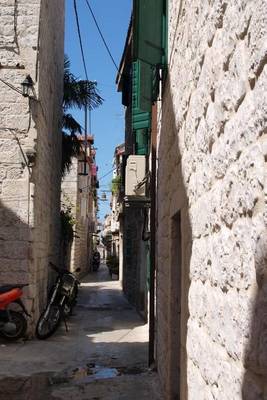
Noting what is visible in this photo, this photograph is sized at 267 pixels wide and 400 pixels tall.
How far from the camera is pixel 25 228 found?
8.28 m

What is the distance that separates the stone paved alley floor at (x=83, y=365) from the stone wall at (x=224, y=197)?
6.65 ft

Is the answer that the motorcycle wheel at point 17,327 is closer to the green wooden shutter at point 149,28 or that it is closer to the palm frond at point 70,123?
the green wooden shutter at point 149,28

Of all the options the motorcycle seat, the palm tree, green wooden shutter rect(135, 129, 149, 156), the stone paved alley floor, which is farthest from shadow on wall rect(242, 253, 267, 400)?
the palm tree

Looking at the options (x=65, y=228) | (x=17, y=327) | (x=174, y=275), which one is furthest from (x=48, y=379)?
(x=65, y=228)

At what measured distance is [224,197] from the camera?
2.15 metres

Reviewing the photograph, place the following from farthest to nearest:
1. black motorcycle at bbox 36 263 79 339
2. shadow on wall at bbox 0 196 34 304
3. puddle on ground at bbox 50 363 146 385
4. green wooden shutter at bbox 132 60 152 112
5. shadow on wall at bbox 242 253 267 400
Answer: black motorcycle at bbox 36 263 79 339, shadow on wall at bbox 0 196 34 304, green wooden shutter at bbox 132 60 152 112, puddle on ground at bbox 50 363 146 385, shadow on wall at bbox 242 253 267 400

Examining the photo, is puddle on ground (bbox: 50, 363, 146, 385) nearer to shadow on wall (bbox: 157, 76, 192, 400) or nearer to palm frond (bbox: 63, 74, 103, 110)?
shadow on wall (bbox: 157, 76, 192, 400)

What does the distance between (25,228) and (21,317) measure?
1.35m

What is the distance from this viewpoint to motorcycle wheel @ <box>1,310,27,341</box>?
7.76 metres

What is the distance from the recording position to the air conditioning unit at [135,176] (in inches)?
359

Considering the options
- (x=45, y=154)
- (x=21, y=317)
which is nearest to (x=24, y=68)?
(x=45, y=154)

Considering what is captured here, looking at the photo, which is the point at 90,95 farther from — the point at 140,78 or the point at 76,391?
the point at 76,391

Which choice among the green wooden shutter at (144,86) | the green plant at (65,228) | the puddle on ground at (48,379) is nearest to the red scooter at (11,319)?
the puddle on ground at (48,379)

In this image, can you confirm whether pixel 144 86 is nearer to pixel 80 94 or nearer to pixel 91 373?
pixel 91 373
